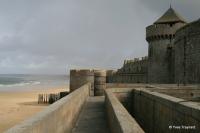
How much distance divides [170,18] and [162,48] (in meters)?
5.31

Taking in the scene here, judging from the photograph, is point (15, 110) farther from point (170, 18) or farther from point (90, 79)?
point (170, 18)

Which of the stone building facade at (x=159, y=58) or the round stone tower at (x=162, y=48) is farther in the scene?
the round stone tower at (x=162, y=48)

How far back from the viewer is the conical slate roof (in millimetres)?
45263

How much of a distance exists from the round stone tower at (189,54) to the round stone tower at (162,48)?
1410 cm

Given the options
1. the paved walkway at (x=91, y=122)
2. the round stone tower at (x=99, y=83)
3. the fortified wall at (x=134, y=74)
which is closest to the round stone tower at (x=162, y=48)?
the fortified wall at (x=134, y=74)

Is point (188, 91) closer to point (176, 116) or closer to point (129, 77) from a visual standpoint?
point (176, 116)

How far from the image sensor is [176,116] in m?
7.82

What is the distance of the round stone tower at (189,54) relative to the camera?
22859 mm

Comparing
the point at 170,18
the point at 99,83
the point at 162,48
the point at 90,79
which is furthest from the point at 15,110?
the point at 170,18

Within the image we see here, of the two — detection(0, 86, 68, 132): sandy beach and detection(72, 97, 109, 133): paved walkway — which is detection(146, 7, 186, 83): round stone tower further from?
detection(72, 97, 109, 133): paved walkway

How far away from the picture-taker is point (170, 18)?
4588cm

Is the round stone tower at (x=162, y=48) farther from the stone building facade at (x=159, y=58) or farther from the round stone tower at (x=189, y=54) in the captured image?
the round stone tower at (x=189, y=54)

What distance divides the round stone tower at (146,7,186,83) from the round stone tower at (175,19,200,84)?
14.1 meters

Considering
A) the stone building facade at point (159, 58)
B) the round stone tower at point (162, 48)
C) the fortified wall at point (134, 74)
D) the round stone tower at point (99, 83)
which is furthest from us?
the fortified wall at point (134, 74)
